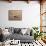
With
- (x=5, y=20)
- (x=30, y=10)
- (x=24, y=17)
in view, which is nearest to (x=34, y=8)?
(x=30, y=10)

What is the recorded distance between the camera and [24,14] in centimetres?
629

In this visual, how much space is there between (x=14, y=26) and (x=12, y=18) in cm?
46

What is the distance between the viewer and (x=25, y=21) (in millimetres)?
6316

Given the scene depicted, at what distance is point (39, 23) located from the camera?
6.33 meters

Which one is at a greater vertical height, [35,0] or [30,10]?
[35,0]

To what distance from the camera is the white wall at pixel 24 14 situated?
6238 mm

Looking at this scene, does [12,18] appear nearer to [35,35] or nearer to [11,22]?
[11,22]

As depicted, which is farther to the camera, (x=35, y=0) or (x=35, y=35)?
(x=35, y=0)

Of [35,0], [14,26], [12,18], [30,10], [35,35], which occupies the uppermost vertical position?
[35,0]

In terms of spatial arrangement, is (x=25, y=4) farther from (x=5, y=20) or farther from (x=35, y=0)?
(x=5, y=20)

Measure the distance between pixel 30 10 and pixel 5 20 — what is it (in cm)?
149

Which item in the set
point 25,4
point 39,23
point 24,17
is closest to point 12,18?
point 24,17

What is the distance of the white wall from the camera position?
6238 millimetres

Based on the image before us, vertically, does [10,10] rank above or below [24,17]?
above
